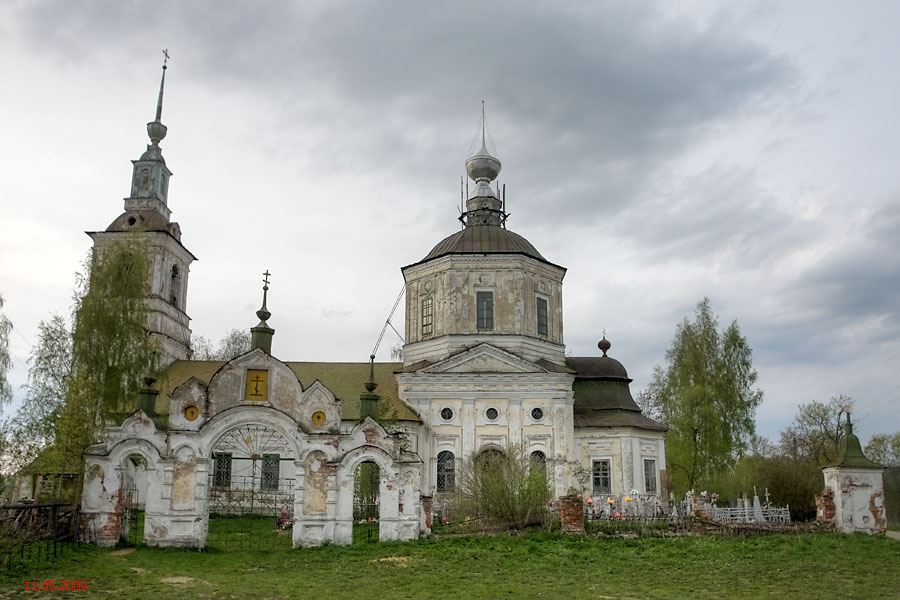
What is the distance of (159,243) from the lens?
34.2 meters

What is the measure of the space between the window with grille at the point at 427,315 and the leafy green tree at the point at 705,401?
1126cm

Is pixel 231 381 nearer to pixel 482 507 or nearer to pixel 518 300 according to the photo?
pixel 482 507

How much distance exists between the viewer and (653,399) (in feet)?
146

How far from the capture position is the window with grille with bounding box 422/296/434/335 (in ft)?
103

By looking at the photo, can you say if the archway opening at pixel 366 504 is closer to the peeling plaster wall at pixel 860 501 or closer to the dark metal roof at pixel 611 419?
the dark metal roof at pixel 611 419

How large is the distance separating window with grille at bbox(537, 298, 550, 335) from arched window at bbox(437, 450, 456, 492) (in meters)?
6.31

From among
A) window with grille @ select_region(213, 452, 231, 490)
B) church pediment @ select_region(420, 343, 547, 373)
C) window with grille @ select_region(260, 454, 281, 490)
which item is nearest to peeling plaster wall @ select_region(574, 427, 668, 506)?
church pediment @ select_region(420, 343, 547, 373)

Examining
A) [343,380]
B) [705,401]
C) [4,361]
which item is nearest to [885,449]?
[705,401]

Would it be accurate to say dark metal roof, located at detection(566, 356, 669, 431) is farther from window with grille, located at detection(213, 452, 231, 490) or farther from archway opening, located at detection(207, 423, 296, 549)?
window with grille, located at detection(213, 452, 231, 490)

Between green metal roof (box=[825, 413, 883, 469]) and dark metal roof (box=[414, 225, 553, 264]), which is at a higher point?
dark metal roof (box=[414, 225, 553, 264])

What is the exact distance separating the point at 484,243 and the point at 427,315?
372cm

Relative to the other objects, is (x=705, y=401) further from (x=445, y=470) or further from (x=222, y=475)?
(x=222, y=475)

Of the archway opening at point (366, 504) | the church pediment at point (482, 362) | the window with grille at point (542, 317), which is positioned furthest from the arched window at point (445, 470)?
the window with grille at point (542, 317)

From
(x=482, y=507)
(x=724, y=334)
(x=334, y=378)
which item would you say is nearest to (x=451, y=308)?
(x=334, y=378)
